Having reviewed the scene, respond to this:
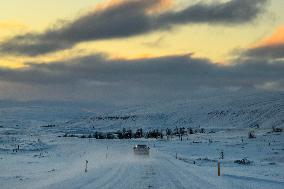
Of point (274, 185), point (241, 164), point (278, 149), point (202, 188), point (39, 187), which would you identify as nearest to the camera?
point (202, 188)

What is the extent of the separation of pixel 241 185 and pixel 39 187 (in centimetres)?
988

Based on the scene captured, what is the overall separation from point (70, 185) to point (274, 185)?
10579mm

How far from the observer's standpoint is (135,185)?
22469 mm

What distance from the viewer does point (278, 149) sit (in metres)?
67.8

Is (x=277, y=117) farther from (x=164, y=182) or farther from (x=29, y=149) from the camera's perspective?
(x=164, y=182)

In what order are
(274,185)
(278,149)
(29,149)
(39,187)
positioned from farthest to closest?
(29,149), (278,149), (274,185), (39,187)

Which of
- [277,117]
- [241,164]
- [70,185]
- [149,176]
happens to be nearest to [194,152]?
[241,164]

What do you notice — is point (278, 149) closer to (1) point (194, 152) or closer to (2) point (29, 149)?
(1) point (194, 152)

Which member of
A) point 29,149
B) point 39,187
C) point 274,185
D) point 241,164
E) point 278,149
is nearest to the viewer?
point 39,187

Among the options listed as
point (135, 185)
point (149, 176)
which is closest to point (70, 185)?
point (135, 185)

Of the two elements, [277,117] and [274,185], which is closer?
[274,185]

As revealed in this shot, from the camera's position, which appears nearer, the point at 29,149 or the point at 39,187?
the point at 39,187

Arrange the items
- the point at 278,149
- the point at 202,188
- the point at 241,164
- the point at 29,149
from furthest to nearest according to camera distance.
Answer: the point at 29,149
the point at 278,149
the point at 241,164
the point at 202,188

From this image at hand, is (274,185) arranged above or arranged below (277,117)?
below
